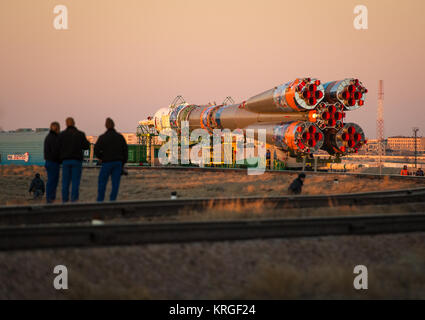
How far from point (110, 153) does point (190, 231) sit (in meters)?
4.58

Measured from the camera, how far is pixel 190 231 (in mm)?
5316

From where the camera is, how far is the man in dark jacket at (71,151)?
9516 millimetres

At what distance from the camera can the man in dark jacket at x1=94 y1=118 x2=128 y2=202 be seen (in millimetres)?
9391

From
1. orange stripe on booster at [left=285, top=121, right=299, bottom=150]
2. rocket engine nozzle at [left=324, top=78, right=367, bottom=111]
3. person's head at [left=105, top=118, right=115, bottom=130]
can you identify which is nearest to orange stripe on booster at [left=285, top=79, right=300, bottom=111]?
orange stripe on booster at [left=285, top=121, right=299, bottom=150]

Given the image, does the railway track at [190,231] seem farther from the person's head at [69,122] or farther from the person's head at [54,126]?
the person's head at [54,126]

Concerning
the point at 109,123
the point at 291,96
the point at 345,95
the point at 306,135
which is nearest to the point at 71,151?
the point at 109,123

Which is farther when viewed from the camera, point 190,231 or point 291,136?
point 291,136

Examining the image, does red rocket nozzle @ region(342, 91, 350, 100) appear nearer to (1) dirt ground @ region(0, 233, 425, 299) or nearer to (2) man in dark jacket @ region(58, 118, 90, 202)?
(2) man in dark jacket @ region(58, 118, 90, 202)

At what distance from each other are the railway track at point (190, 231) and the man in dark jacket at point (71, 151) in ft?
14.2

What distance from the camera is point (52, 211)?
7.41 metres

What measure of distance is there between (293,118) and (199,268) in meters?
23.3

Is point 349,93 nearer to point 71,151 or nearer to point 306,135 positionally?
point 306,135

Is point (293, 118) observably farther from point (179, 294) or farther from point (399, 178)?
point (179, 294)

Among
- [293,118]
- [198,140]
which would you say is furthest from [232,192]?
[198,140]
